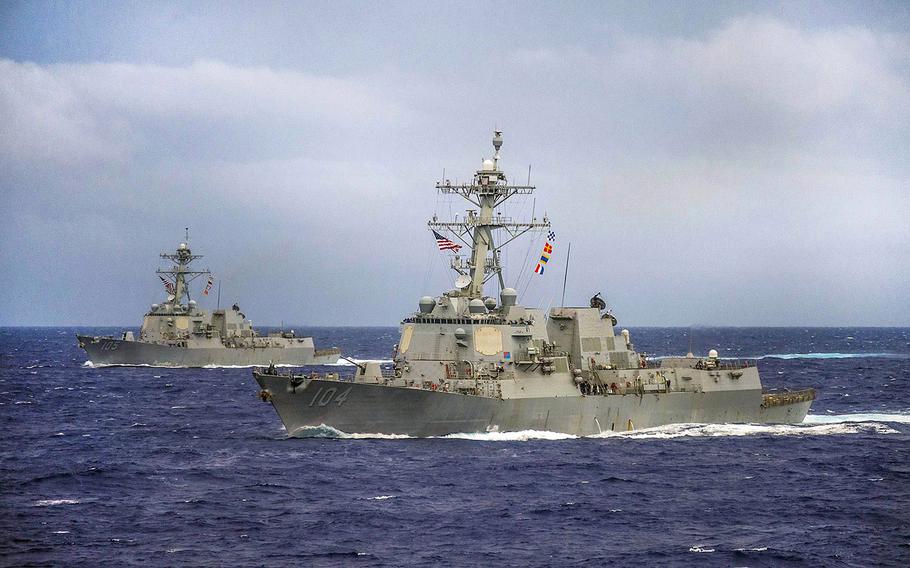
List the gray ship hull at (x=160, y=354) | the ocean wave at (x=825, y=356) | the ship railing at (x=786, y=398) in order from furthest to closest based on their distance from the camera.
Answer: the ocean wave at (x=825, y=356) < the gray ship hull at (x=160, y=354) < the ship railing at (x=786, y=398)

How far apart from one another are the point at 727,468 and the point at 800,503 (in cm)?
460

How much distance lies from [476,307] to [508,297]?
1821mm

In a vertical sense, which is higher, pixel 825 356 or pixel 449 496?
pixel 825 356

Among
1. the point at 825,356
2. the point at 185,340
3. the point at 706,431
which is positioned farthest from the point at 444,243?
the point at 825,356

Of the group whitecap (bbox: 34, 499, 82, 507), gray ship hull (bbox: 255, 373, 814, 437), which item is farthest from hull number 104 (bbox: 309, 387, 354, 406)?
whitecap (bbox: 34, 499, 82, 507)

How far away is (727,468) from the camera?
28.5 metres

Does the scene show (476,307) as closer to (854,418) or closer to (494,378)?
(494,378)

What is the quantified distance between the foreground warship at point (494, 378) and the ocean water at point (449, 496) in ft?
2.27

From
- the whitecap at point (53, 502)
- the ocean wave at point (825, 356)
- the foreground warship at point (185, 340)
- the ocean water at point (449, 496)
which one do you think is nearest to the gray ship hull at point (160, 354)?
the foreground warship at point (185, 340)

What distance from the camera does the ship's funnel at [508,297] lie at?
111 ft

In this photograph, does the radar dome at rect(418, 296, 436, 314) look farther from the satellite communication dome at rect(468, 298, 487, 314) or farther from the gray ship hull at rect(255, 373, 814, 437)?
the gray ship hull at rect(255, 373, 814, 437)

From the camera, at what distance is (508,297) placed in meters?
33.8

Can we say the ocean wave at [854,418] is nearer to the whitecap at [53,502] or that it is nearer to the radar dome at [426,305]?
the radar dome at [426,305]

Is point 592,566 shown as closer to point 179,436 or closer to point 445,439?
point 445,439
